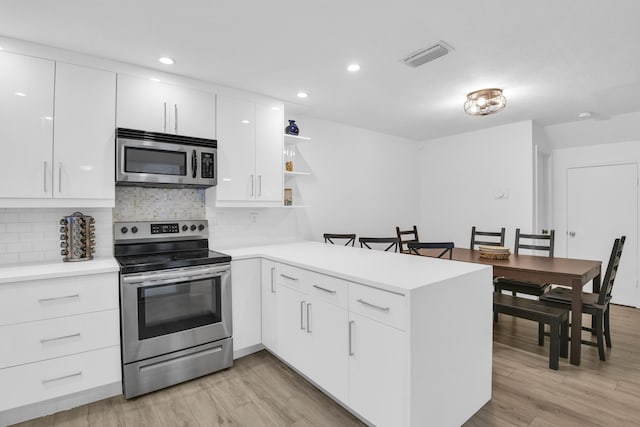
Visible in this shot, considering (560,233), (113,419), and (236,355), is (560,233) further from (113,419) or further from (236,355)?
(113,419)

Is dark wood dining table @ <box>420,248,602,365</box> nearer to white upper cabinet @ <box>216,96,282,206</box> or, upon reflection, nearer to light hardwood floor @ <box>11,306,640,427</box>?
light hardwood floor @ <box>11,306,640,427</box>

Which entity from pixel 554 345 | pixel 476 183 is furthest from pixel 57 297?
pixel 476 183

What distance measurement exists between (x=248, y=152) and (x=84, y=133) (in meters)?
1.28

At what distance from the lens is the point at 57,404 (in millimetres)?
2113

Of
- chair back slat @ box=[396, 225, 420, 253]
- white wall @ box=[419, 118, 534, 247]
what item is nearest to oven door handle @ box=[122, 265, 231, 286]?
chair back slat @ box=[396, 225, 420, 253]

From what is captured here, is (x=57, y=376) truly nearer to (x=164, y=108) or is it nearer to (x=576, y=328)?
(x=164, y=108)

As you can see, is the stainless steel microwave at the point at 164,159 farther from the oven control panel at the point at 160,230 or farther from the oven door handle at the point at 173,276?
the oven door handle at the point at 173,276

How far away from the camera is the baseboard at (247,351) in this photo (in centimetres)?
282

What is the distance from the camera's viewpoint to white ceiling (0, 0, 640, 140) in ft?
6.12

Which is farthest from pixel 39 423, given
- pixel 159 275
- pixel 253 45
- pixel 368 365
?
pixel 253 45

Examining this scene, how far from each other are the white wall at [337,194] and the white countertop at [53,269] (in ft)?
3.52

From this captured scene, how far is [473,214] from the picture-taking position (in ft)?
16.2

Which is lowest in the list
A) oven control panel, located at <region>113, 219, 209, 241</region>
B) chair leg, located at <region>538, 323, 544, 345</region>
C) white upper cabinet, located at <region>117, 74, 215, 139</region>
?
chair leg, located at <region>538, 323, 544, 345</region>

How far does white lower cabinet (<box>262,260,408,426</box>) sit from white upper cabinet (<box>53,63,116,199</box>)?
1525mm
